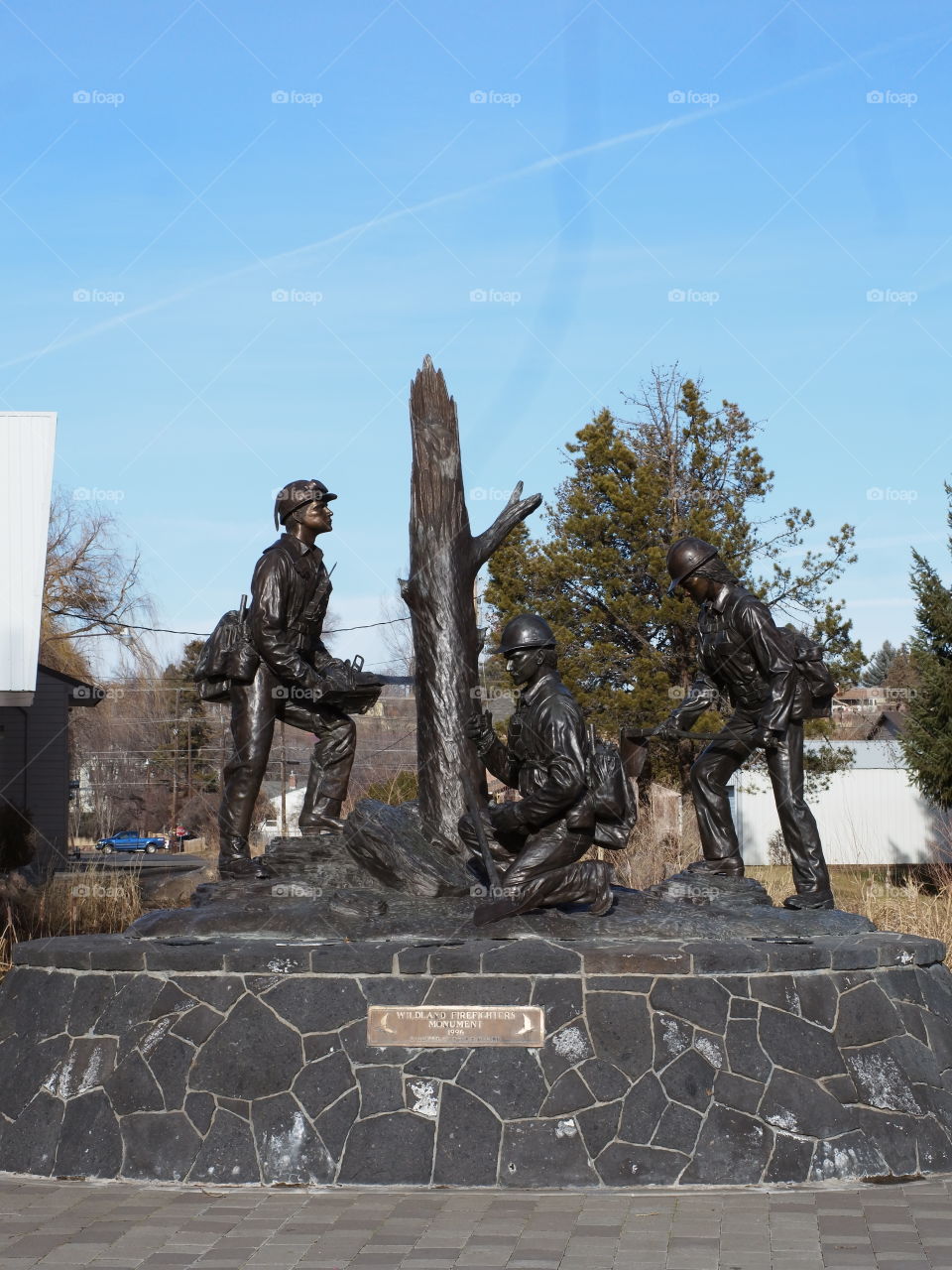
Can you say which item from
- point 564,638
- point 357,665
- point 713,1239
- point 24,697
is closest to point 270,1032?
point 713,1239

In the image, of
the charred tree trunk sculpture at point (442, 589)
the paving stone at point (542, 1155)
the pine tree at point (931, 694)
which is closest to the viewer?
the paving stone at point (542, 1155)

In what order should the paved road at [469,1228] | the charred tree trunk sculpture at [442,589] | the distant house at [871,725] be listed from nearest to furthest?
1. the paved road at [469,1228]
2. the charred tree trunk sculpture at [442,589]
3. the distant house at [871,725]

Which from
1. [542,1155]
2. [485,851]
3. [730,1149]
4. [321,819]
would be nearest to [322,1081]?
[542,1155]

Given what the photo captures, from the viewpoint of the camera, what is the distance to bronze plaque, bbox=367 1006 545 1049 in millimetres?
7191

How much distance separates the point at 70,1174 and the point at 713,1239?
312 centimetres

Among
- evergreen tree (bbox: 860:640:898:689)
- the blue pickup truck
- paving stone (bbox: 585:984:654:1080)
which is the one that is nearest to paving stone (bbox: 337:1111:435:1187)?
paving stone (bbox: 585:984:654:1080)

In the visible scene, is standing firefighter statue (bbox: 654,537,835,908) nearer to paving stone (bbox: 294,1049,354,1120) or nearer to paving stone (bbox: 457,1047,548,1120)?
paving stone (bbox: 457,1047,548,1120)

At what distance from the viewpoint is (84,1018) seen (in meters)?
7.61

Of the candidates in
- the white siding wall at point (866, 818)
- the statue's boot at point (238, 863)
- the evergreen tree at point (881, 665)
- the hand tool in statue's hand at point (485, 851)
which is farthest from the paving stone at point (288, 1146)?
the evergreen tree at point (881, 665)

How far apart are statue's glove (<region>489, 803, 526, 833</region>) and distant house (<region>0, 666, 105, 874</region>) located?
16822 mm

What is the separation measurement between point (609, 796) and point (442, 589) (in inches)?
158

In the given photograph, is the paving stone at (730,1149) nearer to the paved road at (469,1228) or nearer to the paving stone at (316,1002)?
the paved road at (469,1228)

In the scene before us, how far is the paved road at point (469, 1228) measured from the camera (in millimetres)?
5660

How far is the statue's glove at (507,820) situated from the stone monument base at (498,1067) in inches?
23.6
